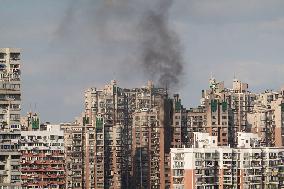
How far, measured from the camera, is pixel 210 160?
255 ft

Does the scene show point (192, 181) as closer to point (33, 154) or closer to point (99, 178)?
point (33, 154)

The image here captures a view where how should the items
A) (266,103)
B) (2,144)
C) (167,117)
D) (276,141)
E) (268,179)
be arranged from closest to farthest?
(2,144) → (268,179) → (167,117) → (276,141) → (266,103)

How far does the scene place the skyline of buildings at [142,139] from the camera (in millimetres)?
69250

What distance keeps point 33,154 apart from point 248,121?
32.8 metres

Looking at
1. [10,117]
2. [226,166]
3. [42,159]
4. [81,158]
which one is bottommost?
[226,166]

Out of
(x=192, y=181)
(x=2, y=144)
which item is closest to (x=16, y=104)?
(x=2, y=144)

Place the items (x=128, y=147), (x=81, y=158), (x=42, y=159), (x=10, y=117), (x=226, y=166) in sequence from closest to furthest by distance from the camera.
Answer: (x=10, y=117) → (x=226, y=166) → (x=42, y=159) → (x=81, y=158) → (x=128, y=147)

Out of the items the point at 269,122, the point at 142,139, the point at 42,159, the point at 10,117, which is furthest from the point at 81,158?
the point at 10,117

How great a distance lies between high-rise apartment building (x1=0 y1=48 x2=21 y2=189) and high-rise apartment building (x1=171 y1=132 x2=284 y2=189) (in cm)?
1276

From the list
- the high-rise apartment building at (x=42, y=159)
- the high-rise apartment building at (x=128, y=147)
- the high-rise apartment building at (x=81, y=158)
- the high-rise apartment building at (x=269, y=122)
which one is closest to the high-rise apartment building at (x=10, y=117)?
the high-rise apartment building at (x=42, y=159)

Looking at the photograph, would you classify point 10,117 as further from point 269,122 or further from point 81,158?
point 269,122

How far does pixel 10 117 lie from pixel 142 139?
133 feet

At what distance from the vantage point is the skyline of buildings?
227 ft

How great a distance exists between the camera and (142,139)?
4205 inches
